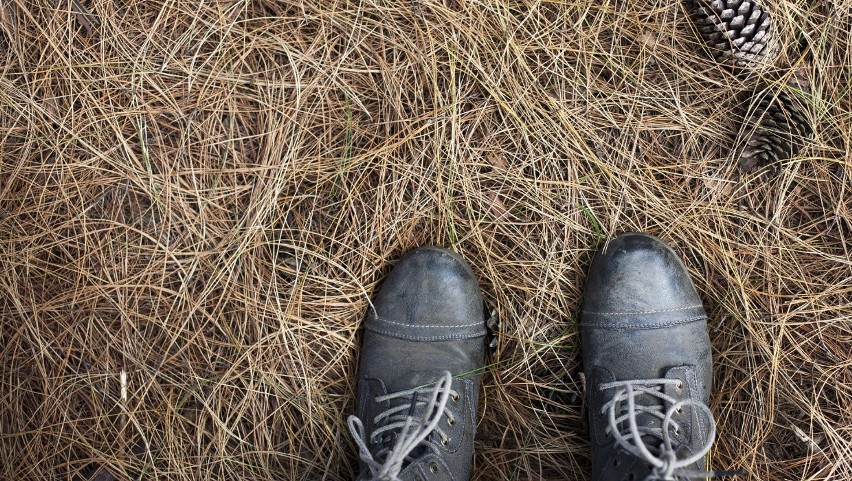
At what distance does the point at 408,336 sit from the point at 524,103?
0.73 meters

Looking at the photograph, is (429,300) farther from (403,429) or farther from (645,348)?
(645,348)

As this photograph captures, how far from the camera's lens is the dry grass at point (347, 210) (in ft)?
5.46

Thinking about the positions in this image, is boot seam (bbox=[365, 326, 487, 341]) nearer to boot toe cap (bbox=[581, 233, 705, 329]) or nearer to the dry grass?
the dry grass

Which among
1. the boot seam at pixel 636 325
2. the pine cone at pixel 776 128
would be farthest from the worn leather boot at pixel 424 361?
the pine cone at pixel 776 128

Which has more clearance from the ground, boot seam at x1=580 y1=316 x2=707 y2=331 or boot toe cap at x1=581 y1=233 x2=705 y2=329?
boot toe cap at x1=581 y1=233 x2=705 y2=329

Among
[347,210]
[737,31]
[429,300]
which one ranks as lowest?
[429,300]

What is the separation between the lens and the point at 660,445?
1.61 m

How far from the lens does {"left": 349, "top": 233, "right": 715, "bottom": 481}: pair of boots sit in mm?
1649

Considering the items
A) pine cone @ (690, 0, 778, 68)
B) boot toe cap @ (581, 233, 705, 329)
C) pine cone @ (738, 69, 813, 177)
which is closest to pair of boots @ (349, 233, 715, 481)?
boot toe cap @ (581, 233, 705, 329)

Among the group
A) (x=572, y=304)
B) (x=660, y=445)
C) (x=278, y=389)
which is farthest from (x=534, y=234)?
(x=278, y=389)

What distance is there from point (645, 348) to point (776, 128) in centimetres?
70

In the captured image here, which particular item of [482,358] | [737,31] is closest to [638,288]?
[482,358]

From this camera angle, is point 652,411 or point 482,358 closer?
point 652,411

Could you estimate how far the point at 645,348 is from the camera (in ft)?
5.57
